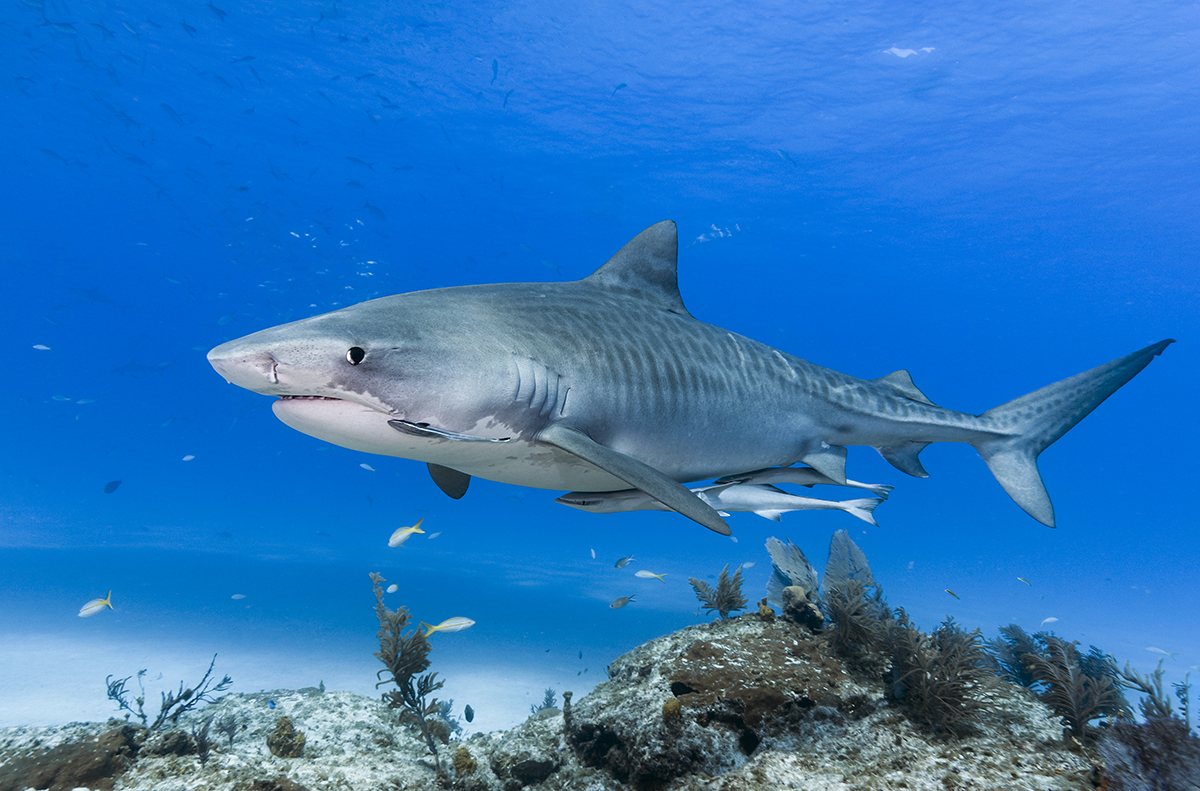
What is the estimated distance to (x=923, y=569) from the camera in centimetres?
6172

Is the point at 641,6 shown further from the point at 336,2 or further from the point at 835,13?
the point at 336,2

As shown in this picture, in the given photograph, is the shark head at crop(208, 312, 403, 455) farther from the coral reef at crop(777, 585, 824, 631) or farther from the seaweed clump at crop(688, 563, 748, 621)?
the seaweed clump at crop(688, 563, 748, 621)

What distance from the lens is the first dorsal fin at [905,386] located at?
177 inches

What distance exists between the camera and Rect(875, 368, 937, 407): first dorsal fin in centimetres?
450

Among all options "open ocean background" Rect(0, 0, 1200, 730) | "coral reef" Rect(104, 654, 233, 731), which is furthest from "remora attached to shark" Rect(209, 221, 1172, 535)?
"open ocean background" Rect(0, 0, 1200, 730)

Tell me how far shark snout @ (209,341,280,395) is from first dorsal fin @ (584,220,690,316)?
2476 mm

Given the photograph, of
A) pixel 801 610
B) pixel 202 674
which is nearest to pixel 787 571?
pixel 801 610

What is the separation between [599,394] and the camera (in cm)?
292

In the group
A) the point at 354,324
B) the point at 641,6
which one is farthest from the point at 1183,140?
the point at 354,324

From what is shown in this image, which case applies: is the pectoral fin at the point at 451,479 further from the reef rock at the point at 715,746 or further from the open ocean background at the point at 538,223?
the open ocean background at the point at 538,223

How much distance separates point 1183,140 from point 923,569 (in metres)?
47.3

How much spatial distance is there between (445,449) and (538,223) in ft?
162

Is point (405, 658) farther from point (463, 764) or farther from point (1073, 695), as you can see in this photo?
point (1073, 695)

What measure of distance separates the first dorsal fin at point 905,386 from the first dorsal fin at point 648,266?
2.07 m
